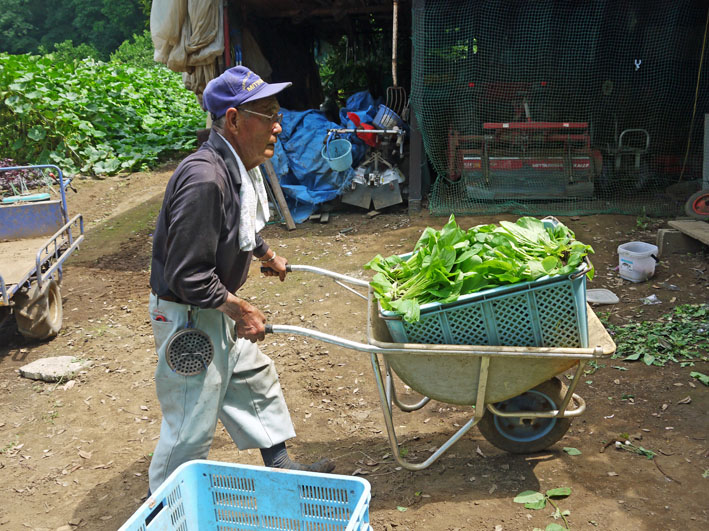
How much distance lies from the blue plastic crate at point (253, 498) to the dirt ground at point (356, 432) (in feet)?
3.33

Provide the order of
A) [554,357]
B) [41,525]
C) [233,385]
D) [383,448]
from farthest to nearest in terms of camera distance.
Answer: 1. [383,448]
2. [41,525]
3. [233,385]
4. [554,357]

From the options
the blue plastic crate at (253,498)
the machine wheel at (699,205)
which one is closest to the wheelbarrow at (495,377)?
the blue plastic crate at (253,498)

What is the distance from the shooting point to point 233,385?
3.20m

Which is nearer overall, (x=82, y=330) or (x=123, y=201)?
(x=82, y=330)

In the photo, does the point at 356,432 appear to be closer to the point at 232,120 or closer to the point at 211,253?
the point at 211,253

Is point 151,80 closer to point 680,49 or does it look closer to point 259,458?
point 680,49

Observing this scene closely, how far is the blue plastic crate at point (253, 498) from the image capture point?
7.57 ft

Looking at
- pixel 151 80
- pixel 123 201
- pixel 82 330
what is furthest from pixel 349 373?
pixel 151 80

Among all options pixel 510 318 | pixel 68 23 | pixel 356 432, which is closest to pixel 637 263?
pixel 356 432

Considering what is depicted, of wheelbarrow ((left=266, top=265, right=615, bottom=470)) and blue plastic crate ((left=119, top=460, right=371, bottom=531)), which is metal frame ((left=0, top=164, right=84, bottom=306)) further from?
blue plastic crate ((left=119, top=460, right=371, bottom=531))

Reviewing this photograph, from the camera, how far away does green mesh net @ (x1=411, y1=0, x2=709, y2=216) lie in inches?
342

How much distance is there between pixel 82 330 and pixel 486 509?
4.63m

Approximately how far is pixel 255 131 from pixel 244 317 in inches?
34.0

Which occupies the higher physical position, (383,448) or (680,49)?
(680,49)
